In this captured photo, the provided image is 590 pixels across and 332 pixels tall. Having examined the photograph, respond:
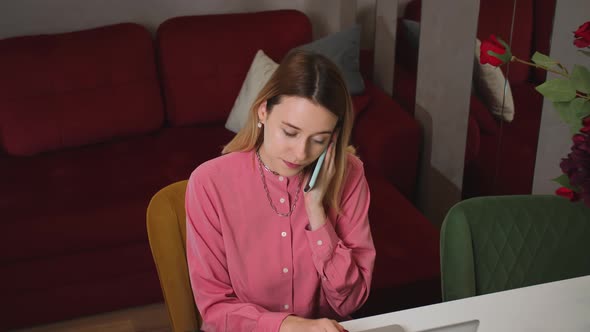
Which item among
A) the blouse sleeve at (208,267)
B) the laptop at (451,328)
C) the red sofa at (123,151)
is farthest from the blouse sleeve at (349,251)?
the red sofa at (123,151)

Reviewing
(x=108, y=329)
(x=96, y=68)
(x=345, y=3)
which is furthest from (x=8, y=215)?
(x=345, y=3)

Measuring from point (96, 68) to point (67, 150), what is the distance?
36 cm

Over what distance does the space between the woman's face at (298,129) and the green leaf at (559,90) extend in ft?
1.36

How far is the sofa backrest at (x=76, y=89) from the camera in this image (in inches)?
108

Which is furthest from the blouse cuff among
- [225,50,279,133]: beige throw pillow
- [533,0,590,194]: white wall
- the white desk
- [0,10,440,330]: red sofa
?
[225,50,279,133]: beige throw pillow

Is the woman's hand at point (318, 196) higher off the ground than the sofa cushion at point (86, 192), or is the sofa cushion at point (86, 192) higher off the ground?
the woman's hand at point (318, 196)

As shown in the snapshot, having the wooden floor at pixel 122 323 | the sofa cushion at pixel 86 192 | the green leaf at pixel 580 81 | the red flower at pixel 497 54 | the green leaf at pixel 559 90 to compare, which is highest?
the red flower at pixel 497 54

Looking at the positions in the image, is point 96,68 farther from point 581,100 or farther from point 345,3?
point 581,100

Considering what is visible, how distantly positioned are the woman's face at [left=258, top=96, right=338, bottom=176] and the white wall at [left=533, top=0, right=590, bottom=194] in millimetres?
897

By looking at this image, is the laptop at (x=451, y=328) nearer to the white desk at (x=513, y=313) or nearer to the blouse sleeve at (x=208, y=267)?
the white desk at (x=513, y=313)

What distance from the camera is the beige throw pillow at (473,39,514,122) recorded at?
2.15 meters

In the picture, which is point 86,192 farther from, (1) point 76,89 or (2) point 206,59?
(2) point 206,59

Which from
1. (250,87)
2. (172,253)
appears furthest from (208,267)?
(250,87)

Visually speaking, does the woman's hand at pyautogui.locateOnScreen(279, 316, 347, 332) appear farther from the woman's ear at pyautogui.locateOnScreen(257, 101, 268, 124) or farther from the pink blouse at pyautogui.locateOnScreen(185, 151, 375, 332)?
the woman's ear at pyautogui.locateOnScreen(257, 101, 268, 124)
